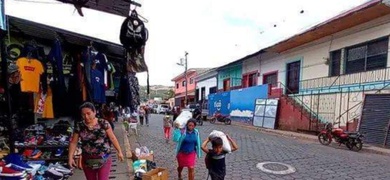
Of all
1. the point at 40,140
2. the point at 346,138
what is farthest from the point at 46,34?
the point at 346,138

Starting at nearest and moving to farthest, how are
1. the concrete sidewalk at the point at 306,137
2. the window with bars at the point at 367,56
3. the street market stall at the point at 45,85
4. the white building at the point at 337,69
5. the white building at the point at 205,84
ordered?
the street market stall at the point at 45,85 < the concrete sidewalk at the point at 306,137 < the white building at the point at 337,69 < the window with bars at the point at 367,56 < the white building at the point at 205,84

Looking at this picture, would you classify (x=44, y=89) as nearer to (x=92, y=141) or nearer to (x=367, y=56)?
(x=92, y=141)

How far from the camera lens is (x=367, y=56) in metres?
15.3

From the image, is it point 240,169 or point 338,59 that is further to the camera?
point 338,59

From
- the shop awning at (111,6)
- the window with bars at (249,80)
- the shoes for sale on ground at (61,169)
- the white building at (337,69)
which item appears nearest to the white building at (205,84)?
the window with bars at (249,80)

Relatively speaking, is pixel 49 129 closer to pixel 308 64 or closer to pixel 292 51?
pixel 308 64

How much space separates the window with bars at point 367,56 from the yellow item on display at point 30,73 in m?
14.2

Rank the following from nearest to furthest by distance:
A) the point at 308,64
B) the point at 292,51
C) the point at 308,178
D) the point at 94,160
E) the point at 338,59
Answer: the point at 94,160 → the point at 308,178 → the point at 338,59 → the point at 308,64 → the point at 292,51

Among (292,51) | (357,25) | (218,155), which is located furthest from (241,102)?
(218,155)

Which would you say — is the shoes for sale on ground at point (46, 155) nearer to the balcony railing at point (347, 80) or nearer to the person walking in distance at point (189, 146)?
the person walking in distance at point (189, 146)

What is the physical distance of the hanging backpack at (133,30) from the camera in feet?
16.8

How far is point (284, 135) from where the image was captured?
56.6 feet

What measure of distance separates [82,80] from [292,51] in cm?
1825

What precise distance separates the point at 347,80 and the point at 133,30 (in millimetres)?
13869
